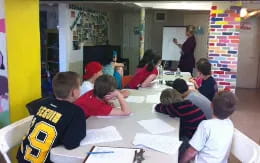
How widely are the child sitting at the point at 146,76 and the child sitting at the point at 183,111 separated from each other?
1.29m

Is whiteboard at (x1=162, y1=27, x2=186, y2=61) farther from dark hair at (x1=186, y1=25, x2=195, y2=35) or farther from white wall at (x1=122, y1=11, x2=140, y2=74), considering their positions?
white wall at (x1=122, y1=11, x2=140, y2=74)

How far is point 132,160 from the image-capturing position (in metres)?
1.48

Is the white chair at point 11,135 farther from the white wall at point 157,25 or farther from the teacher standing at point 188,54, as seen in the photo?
the white wall at point 157,25

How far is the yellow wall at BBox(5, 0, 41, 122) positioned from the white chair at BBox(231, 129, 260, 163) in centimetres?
183

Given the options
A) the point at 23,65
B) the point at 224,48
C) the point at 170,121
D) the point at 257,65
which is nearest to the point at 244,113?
the point at 224,48

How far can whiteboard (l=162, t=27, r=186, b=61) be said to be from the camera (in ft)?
24.7

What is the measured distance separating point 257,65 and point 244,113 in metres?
3.13

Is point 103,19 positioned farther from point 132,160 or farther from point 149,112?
point 132,160

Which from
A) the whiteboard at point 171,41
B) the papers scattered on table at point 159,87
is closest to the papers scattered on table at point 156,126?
the papers scattered on table at point 159,87

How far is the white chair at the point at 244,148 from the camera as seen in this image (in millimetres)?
1738

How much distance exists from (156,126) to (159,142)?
0.35 metres

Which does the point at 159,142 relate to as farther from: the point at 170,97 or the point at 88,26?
the point at 88,26

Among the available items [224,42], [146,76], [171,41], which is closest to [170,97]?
[146,76]

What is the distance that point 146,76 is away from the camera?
12.5 ft
